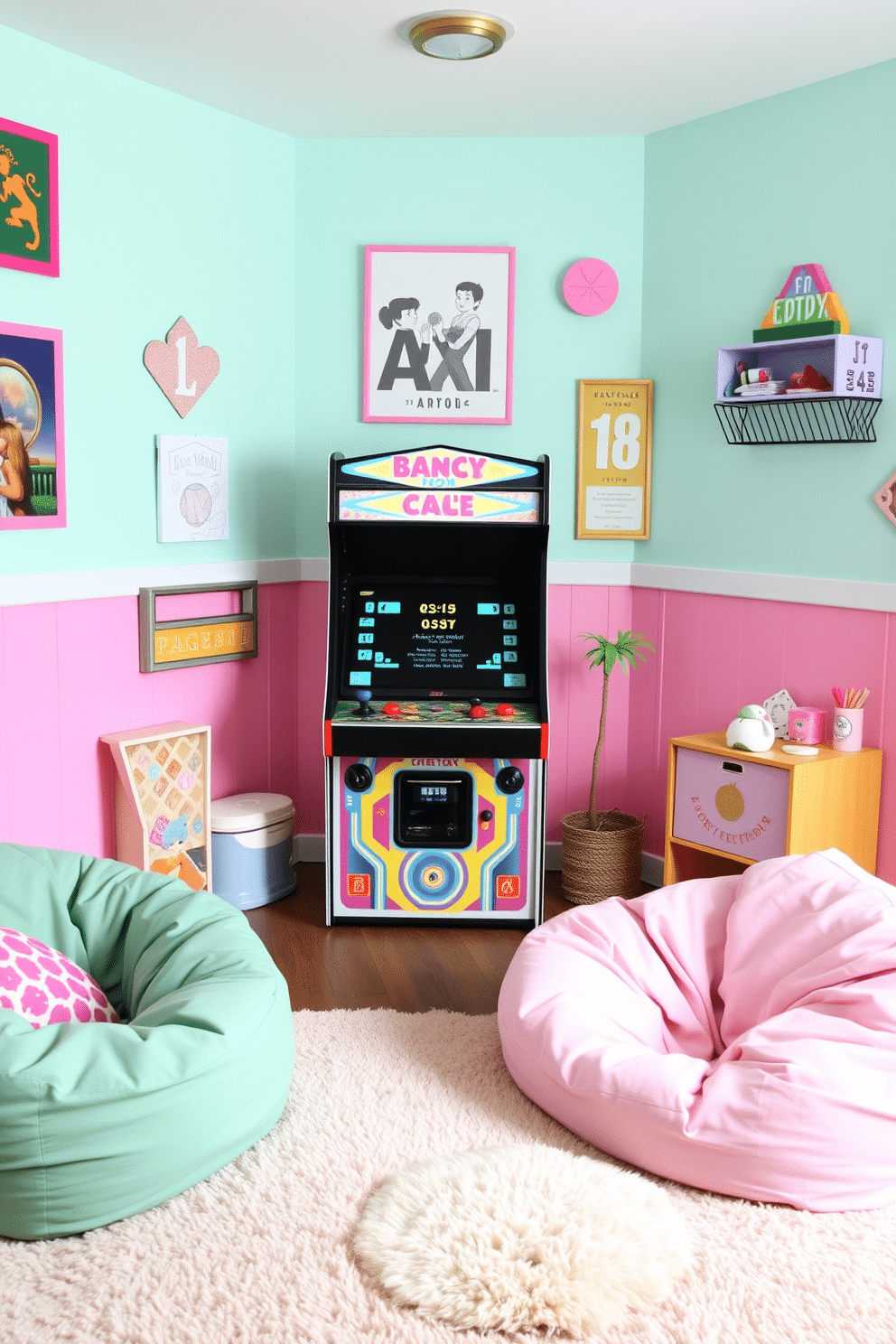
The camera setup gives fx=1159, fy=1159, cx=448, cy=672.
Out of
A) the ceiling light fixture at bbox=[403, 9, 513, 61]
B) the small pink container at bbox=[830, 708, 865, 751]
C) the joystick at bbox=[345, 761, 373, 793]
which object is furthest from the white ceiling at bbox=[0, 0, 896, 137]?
the joystick at bbox=[345, 761, 373, 793]

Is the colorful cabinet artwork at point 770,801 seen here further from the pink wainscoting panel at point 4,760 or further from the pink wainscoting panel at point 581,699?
the pink wainscoting panel at point 4,760

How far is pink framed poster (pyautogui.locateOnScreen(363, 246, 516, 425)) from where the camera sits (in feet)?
13.5

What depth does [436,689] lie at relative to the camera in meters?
3.77

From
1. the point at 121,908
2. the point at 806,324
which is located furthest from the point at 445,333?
the point at 121,908

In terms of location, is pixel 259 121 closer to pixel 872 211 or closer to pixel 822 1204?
pixel 872 211

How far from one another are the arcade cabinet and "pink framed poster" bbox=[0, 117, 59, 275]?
1013 millimetres

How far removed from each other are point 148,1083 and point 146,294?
2.54 m

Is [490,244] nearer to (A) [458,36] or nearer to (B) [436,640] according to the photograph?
(A) [458,36]

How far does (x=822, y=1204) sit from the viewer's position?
216cm

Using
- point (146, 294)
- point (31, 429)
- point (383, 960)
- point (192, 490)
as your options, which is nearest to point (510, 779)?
point (383, 960)

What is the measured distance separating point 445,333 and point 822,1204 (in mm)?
3038

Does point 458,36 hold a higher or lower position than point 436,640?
higher

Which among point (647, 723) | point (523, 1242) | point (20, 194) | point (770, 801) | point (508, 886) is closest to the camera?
point (523, 1242)

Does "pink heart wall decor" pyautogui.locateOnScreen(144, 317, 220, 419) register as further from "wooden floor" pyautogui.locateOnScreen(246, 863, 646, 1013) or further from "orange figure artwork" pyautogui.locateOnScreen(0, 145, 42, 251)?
"wooden floor" pyautogui.locateOnScreen(246, 863, 646, 1013)
